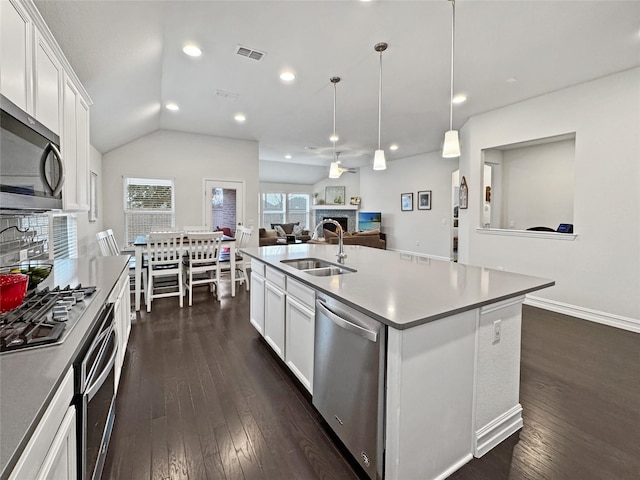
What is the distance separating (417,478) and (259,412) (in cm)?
103

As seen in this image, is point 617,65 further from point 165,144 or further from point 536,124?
point 165,144

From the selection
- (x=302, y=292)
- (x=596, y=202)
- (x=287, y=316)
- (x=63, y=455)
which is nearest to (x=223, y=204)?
(x=287, y=316)

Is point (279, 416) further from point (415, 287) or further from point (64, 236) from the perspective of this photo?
point (64, 236)

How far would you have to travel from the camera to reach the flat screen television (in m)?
9.77

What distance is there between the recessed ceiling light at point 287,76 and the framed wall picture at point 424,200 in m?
5.60

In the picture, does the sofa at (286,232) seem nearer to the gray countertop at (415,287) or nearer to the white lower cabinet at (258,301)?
the white lower cabinet at (258,301)

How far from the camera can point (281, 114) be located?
200 inches

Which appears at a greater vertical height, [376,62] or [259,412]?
[376,62]

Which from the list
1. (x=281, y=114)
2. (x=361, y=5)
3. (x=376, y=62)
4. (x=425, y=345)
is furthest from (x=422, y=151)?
(x=425, y=345)

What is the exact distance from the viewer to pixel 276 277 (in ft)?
8.09

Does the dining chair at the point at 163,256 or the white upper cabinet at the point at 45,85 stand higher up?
the white upper cabinet at the point at 45,85

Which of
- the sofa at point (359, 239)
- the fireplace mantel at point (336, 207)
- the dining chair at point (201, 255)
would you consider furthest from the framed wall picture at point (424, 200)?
the dining chair at point (201, 255)

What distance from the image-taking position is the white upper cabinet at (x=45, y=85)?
129 centimetres

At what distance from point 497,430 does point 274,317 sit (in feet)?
5.46
